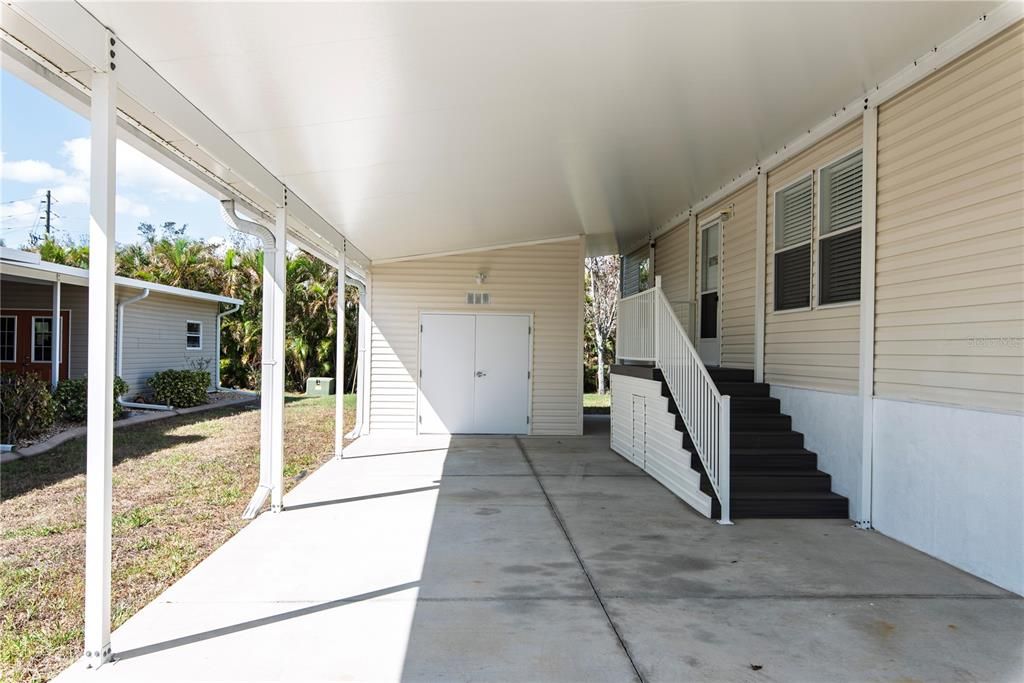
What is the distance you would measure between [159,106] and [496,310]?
7440 mm

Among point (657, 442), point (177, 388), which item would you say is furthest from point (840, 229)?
point (177, 388)

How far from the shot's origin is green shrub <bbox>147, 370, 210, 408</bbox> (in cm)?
1350

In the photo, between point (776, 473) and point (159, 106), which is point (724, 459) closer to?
point (776, 473)

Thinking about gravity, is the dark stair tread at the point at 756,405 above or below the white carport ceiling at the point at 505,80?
below

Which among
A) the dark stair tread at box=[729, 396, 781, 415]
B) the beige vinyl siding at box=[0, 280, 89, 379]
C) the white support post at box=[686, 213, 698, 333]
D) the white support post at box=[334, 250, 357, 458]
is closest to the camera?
the dark stair tread at box=[729, 396, 781, 415]

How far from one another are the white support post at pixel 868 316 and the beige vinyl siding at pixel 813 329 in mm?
202

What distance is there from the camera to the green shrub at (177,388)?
13.5 meters

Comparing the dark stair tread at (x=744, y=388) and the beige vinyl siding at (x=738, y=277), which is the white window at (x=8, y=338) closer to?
the beige vinyl siding at (x=738, y=277)

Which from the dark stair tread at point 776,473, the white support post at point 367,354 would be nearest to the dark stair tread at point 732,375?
the dark stair tread at point 776,473

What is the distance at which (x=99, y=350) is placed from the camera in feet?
9.13

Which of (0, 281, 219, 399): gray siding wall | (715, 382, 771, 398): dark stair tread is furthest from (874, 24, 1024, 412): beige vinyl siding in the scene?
(0, 281, 219, 399): gray siding wall

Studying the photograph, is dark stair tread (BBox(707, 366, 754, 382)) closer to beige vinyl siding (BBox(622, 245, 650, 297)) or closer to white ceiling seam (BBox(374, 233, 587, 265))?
white ceiling seam (BBox(374, 233, 587, 265))

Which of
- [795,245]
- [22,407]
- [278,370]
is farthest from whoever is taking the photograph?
[22,407]

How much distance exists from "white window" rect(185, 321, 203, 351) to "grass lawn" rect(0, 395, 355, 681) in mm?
6138
